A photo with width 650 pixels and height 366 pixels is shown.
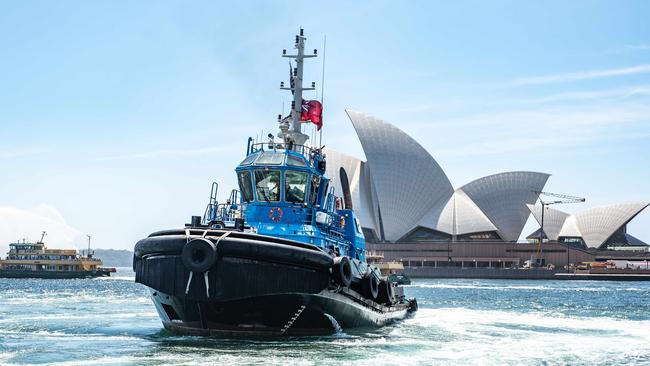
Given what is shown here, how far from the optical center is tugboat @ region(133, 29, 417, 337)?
2392cm

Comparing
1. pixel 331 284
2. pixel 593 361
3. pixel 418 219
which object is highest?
pixel 418 219

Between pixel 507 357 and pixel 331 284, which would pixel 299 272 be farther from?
pixel 507 357

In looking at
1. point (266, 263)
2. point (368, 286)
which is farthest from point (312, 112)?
point (266, 263)

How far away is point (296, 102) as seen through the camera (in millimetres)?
32938

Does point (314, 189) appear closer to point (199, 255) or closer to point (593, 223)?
point (199, 255)

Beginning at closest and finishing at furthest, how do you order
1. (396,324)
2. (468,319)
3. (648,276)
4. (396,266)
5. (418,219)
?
(396,324) < (468,319) < (396,266) < (648,276) < (418,219)

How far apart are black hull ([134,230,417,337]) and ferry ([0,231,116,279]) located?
10086 centimetres

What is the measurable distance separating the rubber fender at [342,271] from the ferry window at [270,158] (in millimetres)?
4612

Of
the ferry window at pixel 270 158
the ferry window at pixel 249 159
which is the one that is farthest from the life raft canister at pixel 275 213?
the ferry window at pixel 249 159

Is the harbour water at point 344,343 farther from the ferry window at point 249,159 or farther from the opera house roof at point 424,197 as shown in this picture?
the opera house roof at point 424,197

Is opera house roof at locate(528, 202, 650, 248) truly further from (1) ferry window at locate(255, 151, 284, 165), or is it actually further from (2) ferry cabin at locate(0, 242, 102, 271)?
(1) ferry window at locate(255, 151, 284, 165)

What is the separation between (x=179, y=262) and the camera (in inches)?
959

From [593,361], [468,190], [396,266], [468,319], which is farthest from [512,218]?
[593,361]

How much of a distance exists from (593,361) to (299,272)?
9.20 meters
